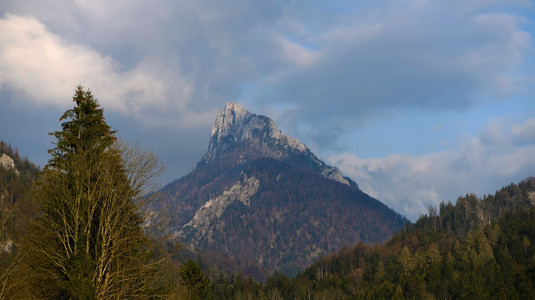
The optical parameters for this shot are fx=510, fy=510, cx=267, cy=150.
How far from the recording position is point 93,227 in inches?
1187

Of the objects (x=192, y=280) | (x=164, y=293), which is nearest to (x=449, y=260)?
(x=192, y=280)

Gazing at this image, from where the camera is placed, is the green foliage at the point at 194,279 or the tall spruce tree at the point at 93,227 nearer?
the tall spruce tree at the point at 93,227

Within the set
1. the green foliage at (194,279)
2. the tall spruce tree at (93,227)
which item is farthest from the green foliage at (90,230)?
the green foliage at (194,279)

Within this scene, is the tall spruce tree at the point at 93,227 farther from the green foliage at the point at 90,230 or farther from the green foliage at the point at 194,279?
the green foliage at the point at 194,279

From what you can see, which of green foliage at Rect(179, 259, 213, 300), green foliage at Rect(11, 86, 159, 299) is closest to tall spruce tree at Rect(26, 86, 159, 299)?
green foliage at Rect(11, 86, 159, 299)

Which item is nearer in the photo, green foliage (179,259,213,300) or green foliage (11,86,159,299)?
green foliage (11,86,159,299)

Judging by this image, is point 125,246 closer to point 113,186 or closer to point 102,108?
point 113,186

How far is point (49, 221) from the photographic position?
99.9ft

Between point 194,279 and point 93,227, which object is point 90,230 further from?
point 194,279

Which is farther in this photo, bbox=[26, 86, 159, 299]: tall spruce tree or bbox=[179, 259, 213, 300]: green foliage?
bbox=[179, 259, 213, 300]: green foliage

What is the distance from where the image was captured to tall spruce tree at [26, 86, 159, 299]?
1116 inches

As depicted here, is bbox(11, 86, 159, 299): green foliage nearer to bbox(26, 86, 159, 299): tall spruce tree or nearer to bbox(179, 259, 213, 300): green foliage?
bbox(26, 86, 159, 299): tall spruce tree

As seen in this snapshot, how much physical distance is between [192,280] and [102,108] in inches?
1476

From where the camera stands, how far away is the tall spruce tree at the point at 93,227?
28.3 meters
